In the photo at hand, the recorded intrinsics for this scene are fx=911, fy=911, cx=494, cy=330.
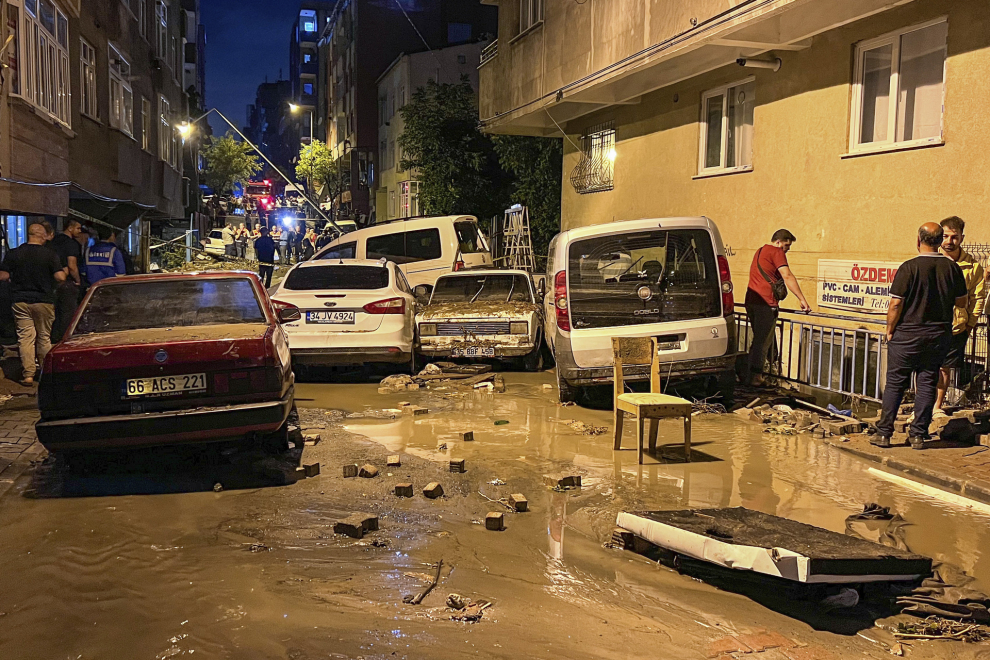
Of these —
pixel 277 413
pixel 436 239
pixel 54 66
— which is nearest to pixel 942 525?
pixel 277 413

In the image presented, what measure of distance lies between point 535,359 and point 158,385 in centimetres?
717

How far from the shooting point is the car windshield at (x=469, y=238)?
1681 cm

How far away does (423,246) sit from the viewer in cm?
1683

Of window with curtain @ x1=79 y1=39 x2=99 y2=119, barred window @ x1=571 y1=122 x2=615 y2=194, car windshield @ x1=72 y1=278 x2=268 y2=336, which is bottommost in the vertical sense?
car windshield @ x1=72 y1=278 x2=268 y2=336

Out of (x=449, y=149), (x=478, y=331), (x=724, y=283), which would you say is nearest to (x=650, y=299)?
(x=724, y=283)

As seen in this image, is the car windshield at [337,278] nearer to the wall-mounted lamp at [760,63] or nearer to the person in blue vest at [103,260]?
the person in blue vest at [103,260]

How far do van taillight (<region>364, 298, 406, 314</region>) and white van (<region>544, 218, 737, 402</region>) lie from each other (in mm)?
2659

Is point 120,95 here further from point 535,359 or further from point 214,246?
point 214,246

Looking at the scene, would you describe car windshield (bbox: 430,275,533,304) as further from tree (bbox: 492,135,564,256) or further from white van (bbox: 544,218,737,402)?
tree (bbox: 492,135,564,256)

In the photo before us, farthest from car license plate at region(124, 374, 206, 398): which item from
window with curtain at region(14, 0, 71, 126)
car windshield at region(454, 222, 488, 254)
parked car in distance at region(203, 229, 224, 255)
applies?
parked car in distance at region(203, 229, 224, 255)

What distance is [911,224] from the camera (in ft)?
33.1

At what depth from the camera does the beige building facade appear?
31.6ft

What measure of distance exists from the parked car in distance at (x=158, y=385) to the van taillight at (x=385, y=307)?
4.34 metres

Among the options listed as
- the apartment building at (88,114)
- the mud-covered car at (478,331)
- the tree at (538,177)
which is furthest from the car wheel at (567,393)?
the tree at (538,177)
